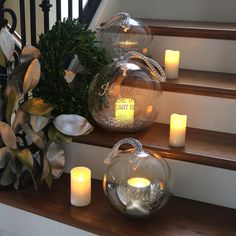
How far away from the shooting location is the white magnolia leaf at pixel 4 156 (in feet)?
4.85

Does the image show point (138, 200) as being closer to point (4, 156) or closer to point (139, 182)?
point (139, 182)

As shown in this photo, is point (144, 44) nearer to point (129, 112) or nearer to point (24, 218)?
point (129, 112)

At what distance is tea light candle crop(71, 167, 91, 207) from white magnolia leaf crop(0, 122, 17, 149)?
0.76ft

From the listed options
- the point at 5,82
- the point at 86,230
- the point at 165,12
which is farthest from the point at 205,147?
the point at 165,12

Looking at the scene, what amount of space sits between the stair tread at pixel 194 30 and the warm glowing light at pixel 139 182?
2.53 feet

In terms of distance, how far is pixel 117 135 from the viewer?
64.4 inches

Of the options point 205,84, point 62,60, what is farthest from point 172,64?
point 62,60

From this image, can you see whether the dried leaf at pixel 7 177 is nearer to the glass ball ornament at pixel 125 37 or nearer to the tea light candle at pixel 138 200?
the tea light candle at pixel 138 200

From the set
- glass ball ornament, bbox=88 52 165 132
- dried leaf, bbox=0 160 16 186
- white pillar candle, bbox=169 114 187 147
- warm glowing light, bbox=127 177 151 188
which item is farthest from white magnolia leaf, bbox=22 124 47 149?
white pillar candle, bbox=169 114 187 147

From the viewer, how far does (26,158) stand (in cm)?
146

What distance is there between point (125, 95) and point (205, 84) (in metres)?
0.31

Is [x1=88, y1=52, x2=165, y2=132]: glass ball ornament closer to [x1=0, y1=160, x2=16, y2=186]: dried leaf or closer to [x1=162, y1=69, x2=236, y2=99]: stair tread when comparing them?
[x1=162, y1=69, x2=236, y2=99]: stair tread

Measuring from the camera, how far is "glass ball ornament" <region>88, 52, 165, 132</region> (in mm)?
1629

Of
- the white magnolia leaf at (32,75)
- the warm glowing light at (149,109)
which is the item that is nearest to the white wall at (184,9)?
the warm glowing light at (149,109)
